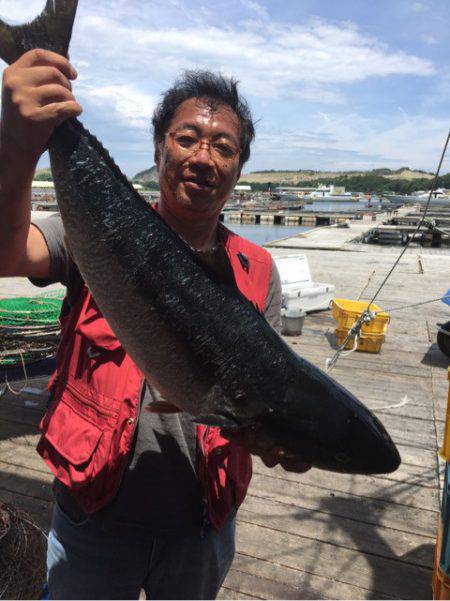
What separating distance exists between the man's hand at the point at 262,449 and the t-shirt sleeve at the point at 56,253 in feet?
3.43

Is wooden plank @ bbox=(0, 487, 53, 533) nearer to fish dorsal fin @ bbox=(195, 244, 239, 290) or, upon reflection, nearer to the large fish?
the large fish

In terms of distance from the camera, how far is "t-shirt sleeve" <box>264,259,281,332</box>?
265cm

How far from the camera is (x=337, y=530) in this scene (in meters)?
4.02

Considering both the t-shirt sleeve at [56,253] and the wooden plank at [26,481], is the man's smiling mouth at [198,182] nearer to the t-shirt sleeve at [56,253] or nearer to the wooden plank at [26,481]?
the t-shirt sleeve at [56,253]

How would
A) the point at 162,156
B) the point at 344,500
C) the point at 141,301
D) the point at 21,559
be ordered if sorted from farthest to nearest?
the point at 344,500, the point at 21,559, the point at 162,156, the point at 141,301

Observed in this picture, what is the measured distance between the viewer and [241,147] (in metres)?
2.61

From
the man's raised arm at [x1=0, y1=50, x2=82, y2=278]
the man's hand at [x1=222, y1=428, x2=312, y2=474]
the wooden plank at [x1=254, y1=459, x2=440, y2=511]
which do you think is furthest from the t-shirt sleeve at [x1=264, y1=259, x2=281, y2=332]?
the wooden plank at [x1=254, y1=459, x2=440, y2=511]

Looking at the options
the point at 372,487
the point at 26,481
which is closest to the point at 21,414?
the point at 26,481

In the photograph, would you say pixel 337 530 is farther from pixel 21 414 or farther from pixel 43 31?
pixel 43 31

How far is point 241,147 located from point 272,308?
0.94 m

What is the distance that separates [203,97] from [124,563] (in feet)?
7.69

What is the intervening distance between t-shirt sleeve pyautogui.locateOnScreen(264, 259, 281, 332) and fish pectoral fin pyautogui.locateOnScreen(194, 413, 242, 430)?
33.1 inches

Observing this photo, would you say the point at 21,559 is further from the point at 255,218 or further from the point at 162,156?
the point at 255,218

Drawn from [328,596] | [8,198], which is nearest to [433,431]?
[328,596]
